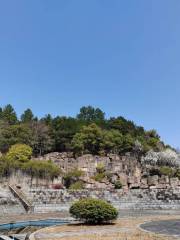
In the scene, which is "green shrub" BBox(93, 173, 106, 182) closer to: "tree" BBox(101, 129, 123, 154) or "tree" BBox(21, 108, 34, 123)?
"tree" BBox(101, 129, 123, 154)

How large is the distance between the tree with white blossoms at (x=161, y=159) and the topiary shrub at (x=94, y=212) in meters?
35.3

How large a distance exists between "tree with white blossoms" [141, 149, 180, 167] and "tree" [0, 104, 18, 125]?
89.2ft

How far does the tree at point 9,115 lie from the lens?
6325cm

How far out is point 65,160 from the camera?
Result: 1885 inches

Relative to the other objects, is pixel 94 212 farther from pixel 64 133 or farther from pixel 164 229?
pixel 64 133

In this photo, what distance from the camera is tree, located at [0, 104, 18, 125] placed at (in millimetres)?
63250

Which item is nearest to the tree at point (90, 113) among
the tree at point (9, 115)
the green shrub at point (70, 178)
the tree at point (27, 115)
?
the tree at point (27, 115)

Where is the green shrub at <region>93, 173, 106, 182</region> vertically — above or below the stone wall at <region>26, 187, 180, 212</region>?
above

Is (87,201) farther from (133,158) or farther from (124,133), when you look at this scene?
(124,133)

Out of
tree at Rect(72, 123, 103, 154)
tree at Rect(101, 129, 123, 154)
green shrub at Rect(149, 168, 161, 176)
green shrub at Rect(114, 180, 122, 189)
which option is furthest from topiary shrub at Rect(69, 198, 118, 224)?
tree at Rect(101, 129, 123, 154)

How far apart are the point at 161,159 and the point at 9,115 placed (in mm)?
31311

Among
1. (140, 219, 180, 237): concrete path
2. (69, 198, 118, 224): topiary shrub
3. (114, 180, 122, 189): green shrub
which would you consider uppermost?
(114, 180, 122, 189): green shrub

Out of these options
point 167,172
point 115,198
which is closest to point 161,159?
point 167,172

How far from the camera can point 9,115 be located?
212 feet
